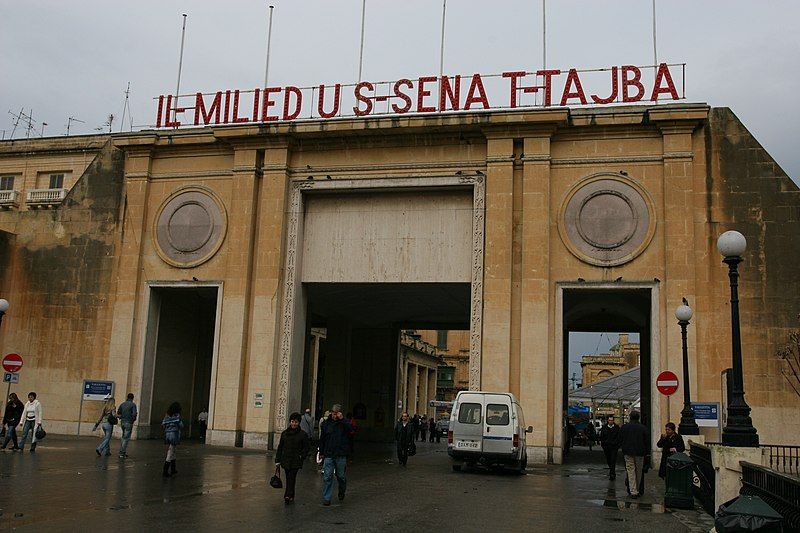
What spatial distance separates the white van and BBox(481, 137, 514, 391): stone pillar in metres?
4.09

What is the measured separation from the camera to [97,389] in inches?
1201

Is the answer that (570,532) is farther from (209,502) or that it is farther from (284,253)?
(284,253)

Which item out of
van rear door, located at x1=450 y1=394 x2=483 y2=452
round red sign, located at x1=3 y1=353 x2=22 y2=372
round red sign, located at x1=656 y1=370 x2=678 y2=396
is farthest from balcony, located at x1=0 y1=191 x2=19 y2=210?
round red sign, located at x1=656 y1=370 x2=678 y2=396

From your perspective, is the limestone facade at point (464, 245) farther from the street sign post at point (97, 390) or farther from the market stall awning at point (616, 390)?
the market stall awning at point (616, 390)

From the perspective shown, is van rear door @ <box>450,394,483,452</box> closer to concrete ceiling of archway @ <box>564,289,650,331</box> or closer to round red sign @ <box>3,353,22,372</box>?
concrete ceiling of archway @ <box>564,289,650,331</box>

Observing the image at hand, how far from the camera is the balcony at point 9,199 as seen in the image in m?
41.8

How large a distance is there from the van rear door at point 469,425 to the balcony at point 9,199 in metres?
30.0

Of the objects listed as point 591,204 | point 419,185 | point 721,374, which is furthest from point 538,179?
point 721,374

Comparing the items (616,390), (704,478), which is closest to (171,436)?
(704,478)

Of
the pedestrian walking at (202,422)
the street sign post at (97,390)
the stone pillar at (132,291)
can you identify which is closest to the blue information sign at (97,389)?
the street sign post at (97,390)

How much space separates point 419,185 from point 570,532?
62.0 ft

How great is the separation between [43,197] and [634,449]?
34.4 m

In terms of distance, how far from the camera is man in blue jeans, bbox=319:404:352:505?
14.4 meters

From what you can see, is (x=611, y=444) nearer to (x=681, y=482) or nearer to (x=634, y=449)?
(x=634, y=449)
